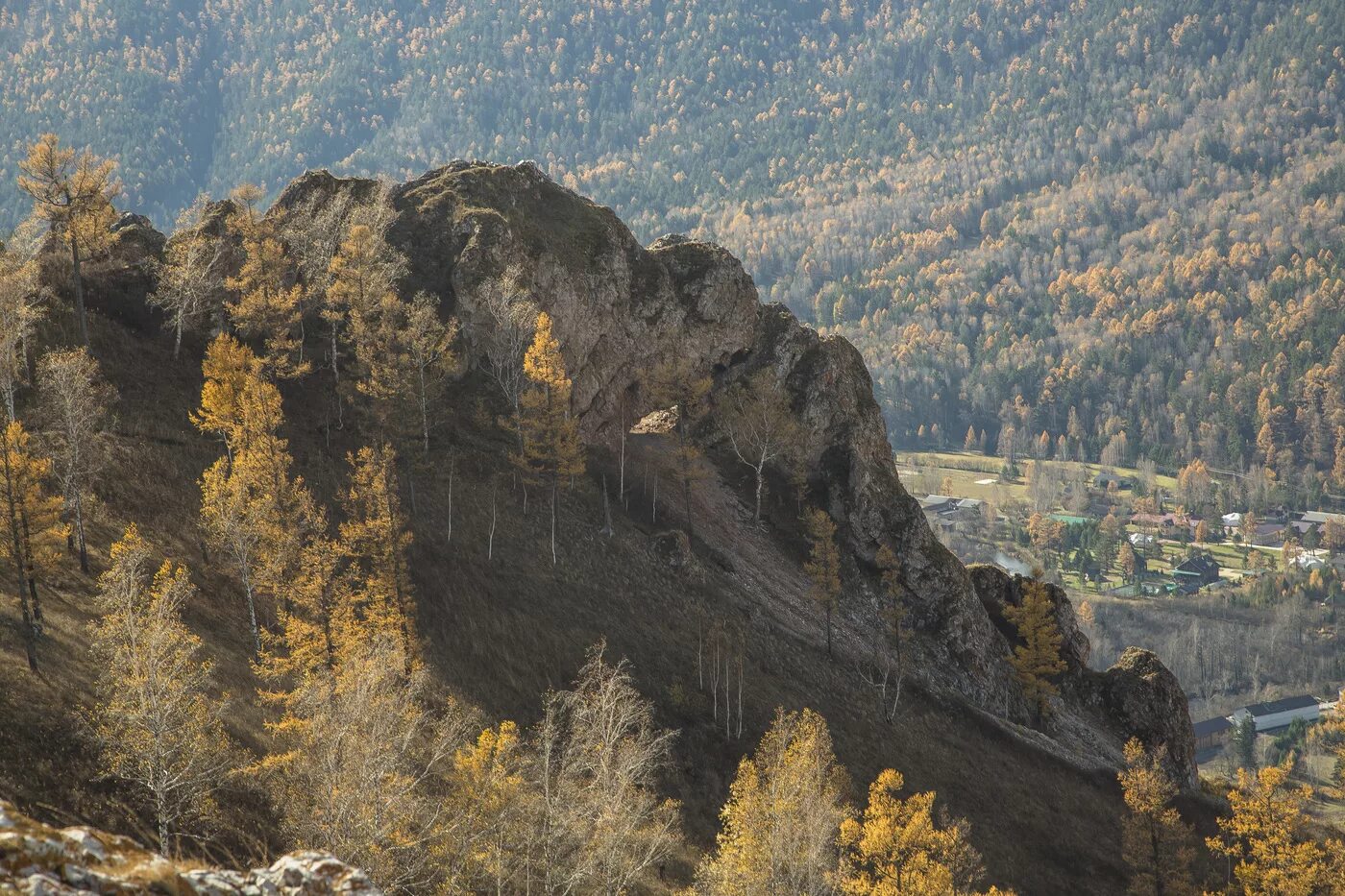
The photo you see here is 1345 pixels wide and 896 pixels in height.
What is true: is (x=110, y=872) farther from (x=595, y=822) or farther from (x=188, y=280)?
(x=188, y=280)

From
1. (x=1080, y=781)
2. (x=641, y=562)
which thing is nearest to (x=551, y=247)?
(x=641, y=562)

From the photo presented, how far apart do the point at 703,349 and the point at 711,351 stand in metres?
0.82

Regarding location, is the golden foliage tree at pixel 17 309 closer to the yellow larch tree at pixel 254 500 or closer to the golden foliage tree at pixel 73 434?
the golden foliage tree at pixel 73 434

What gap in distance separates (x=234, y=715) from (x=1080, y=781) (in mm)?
62490

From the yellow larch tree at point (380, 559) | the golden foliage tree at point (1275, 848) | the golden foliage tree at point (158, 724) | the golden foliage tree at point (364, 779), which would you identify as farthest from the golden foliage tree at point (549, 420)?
the golden foliage tree at point (1275, 848)

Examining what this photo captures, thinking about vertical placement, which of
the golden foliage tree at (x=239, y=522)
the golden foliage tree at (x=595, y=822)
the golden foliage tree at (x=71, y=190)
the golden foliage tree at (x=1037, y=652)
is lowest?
the golden foliage tree at (x=1037, y=652)

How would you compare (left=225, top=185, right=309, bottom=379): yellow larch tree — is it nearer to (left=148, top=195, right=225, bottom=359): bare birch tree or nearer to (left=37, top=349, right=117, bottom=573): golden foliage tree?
(left=148, top=195, right=225, bottom=359): bare birch tree

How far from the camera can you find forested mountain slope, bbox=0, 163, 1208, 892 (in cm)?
5609

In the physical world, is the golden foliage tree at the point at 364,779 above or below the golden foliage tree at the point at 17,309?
below

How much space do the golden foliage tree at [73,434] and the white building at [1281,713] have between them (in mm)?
194473

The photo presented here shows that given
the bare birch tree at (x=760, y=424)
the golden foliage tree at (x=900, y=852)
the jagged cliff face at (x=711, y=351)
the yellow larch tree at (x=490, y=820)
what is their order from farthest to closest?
the bare birch tree at (x=760, y=424)
the jagged cliff face at (x=711, y=351)
the golden foliage tree at (x=900, y=852)
the yellow larch tree at (x=490, y=820)

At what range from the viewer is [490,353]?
76.4m

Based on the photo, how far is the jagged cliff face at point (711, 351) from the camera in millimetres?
81312

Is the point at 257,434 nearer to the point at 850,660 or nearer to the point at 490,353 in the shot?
the point at 490,353
